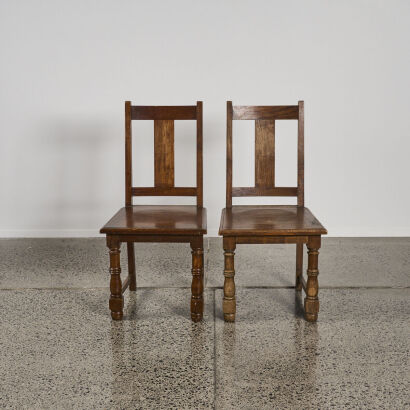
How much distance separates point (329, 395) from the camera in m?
1.98

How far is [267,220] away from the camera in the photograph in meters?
2.68

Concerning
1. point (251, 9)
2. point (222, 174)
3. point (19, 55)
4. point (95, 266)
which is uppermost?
point (251, 9)

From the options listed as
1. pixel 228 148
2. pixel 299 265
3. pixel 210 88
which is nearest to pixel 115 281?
pixel 228 148

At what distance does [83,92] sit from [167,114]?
151 cm

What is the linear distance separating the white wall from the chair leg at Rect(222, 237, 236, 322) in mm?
1780

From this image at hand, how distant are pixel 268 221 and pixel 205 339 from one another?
63 cm

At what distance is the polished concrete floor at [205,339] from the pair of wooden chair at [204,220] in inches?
6.1

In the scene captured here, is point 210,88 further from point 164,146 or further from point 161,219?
point 161,219

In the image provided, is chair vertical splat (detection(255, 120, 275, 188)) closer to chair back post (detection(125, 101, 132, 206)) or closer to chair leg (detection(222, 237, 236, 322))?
chair leg (detection(222, 237, 236, 322))

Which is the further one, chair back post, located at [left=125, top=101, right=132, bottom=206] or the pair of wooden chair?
chair back post, located at [left=125, top=101, right=132, bottom=206]

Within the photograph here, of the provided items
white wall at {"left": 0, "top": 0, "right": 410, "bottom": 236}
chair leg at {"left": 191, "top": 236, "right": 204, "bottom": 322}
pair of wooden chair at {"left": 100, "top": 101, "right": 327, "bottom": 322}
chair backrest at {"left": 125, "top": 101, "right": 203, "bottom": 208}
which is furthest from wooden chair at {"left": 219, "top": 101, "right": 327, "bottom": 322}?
white wall at {"left": 0, "top": 0, "right": 410, "bottom": 236}

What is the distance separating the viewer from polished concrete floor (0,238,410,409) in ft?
6.54

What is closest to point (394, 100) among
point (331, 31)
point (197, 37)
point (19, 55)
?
point (331, 31)

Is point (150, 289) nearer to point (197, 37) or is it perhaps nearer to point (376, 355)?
point (376, 355)
